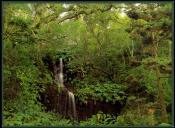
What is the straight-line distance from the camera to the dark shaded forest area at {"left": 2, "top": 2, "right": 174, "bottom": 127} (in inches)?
Answer: 307

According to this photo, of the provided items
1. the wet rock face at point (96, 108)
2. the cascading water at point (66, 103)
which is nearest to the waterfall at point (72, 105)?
the cascading water at point (66, 103)

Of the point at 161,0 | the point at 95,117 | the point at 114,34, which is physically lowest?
the point at 95,117

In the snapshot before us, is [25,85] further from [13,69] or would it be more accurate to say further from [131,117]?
[131,117]

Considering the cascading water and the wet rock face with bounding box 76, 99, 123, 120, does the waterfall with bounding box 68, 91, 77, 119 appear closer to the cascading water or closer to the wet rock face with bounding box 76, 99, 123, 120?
the cascading water

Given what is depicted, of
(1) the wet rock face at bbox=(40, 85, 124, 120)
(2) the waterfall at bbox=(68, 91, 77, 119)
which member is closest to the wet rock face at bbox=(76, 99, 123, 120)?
(1) the wet rock face at bbox=(40, 85, 124, 120)

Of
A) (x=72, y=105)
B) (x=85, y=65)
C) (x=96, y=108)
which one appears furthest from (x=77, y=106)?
(x=85, y=65)

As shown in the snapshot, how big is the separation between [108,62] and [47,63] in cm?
179

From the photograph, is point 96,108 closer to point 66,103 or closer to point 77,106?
point 77,106

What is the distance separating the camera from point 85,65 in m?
10.6

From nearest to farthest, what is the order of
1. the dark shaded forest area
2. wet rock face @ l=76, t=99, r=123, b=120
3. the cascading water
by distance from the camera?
the dark shaded forest area, the cascading water, wet rock face @ l=76, t=99, r=123, b=120

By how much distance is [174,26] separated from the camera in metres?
6.34

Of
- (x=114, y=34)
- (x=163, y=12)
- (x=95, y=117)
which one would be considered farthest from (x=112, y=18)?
(x=163, y=12)

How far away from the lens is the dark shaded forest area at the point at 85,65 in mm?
7805

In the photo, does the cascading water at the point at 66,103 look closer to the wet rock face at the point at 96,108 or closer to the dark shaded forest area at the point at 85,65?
the dark shaded forest area at the point at 85,65
